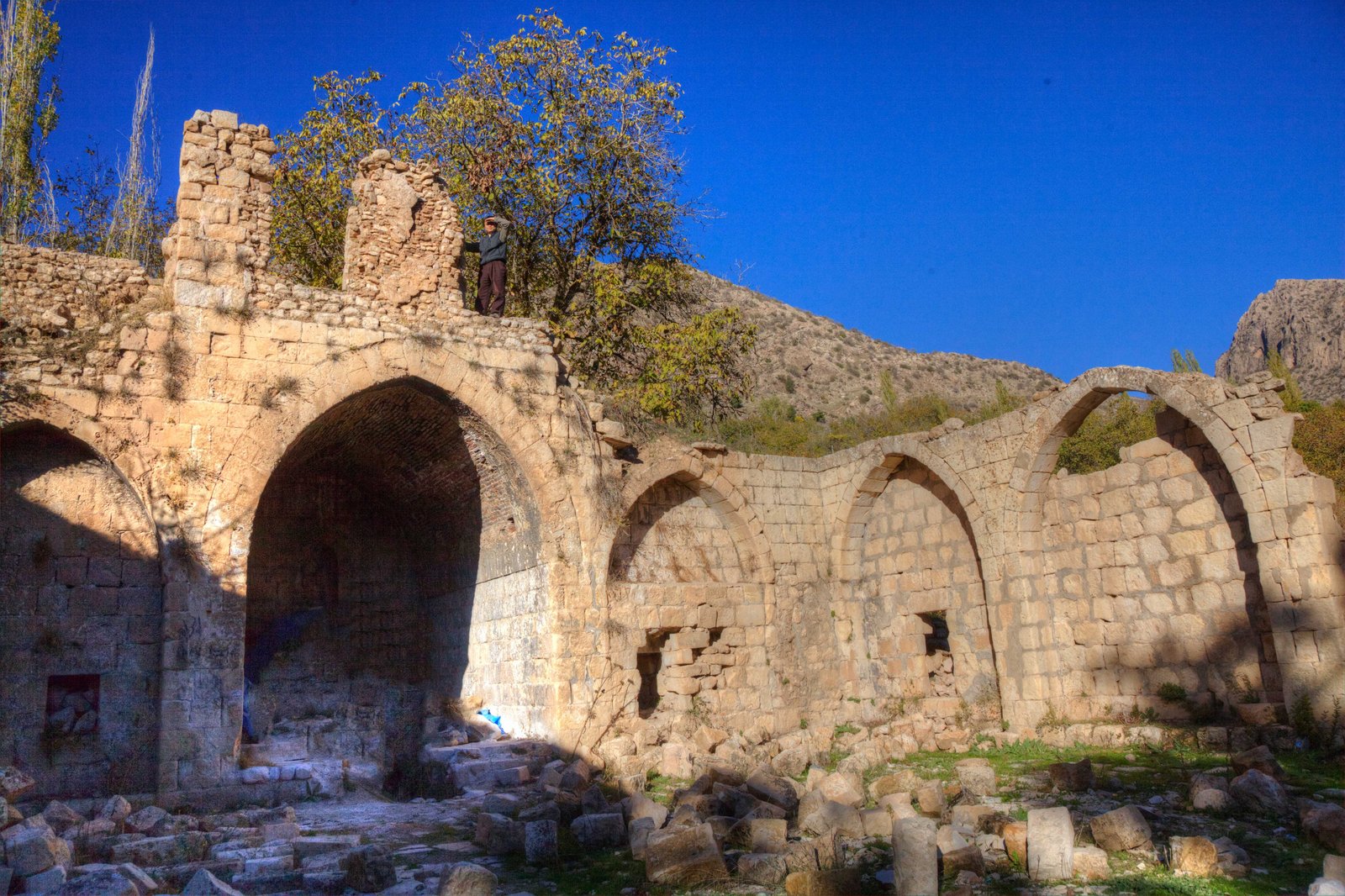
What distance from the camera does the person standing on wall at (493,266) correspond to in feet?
39.5

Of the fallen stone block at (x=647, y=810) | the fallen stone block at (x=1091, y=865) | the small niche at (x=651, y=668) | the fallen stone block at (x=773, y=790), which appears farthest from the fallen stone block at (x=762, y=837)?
the small niche at (x=651, y=668)

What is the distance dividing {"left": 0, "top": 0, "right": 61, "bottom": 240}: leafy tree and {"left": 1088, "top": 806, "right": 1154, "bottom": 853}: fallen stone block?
16.0m

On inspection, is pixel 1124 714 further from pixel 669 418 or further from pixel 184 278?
pixel 184 278

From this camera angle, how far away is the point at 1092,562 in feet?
35.7

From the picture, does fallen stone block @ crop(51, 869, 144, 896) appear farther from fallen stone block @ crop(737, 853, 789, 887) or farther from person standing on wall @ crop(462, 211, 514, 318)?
person standing on wall @ crop(462, 211, 514, 318)

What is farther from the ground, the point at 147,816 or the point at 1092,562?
the point at 1092,562

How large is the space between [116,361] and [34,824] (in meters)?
4.40

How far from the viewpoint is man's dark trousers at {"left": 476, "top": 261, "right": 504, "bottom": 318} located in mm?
11953

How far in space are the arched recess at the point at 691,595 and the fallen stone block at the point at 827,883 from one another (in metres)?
6.00

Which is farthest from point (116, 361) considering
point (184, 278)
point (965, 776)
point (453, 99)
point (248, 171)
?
point (453, 99)

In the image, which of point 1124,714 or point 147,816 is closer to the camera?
point 147,816

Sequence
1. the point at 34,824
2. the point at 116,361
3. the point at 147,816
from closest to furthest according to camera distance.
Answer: the point at 34,824 → the point at 147,816 → the point at 116,361

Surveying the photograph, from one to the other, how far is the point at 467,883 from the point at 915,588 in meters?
8.63

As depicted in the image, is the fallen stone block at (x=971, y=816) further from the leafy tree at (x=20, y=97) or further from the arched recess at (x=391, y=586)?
the leafy tree at (x=20, y=97)
